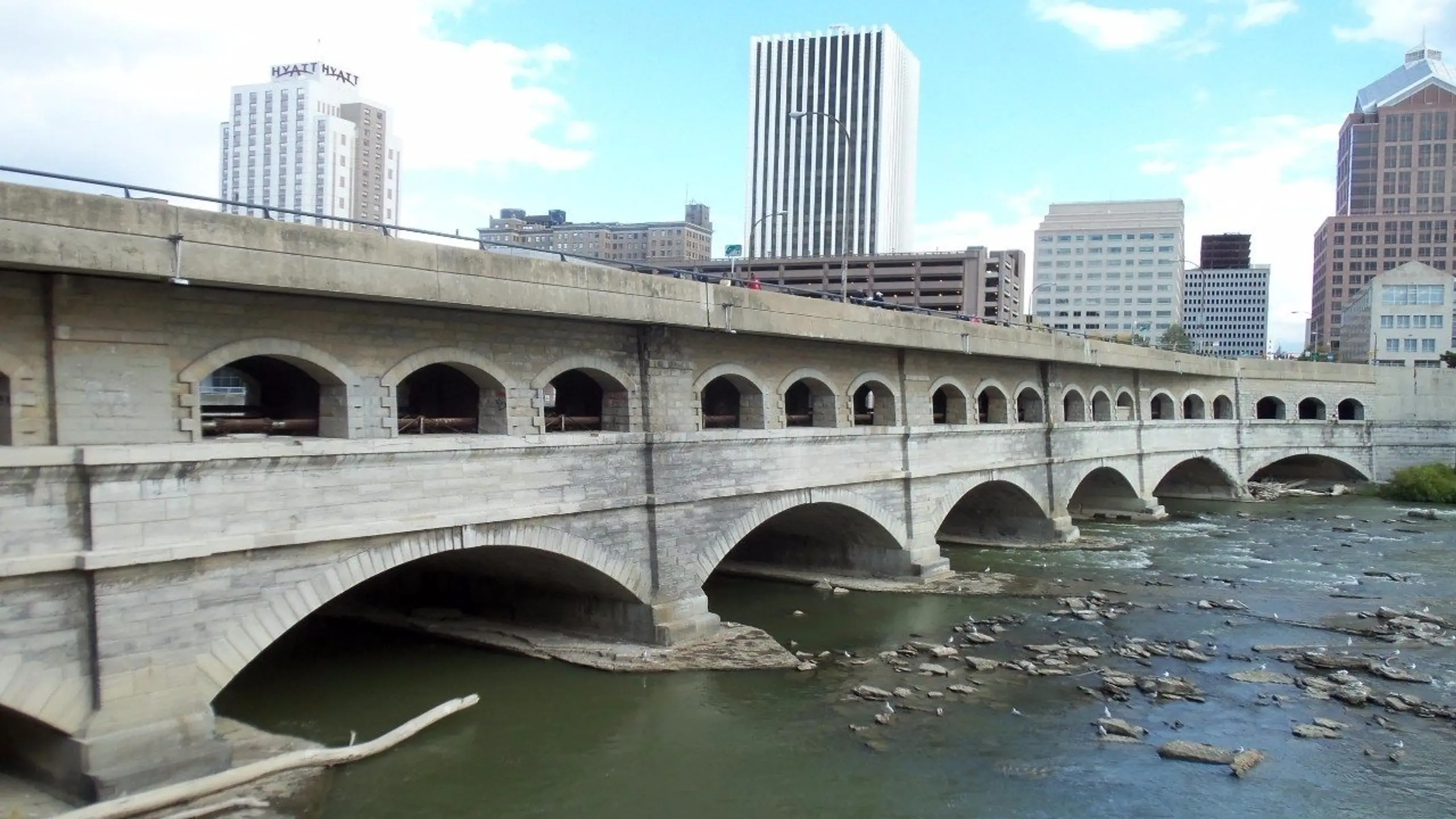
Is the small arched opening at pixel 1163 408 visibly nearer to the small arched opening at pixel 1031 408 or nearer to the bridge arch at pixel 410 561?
the small arched opening at pixel 1031 408

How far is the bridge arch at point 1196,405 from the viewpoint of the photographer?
44750 mm

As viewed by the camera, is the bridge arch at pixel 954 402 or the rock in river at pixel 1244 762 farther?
the bridge arch at pixel 954 402

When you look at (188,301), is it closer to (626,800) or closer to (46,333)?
(46,333)

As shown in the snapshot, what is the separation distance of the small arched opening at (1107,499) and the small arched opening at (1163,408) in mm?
3236

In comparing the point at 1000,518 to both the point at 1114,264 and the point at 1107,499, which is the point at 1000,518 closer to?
the point at 1107,499

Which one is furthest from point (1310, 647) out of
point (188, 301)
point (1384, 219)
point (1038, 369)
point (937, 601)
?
point (1384, 219)

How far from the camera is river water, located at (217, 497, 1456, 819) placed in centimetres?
1362

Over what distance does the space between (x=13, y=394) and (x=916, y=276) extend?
8317 cm

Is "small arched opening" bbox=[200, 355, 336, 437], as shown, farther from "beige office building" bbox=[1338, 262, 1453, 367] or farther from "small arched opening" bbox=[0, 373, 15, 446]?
"beige office building" bbox=[1338, 262, 1453, 367]

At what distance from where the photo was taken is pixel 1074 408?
36500 millimetres

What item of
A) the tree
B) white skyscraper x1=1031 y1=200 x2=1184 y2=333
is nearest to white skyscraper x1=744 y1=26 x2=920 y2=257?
white skyscraper x1=1031 y1=200 x2=1184 y2=333

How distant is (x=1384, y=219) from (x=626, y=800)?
15369 centimetres

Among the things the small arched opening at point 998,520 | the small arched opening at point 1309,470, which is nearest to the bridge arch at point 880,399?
the small arched opening at point 998,520

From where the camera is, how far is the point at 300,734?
1556 cm
